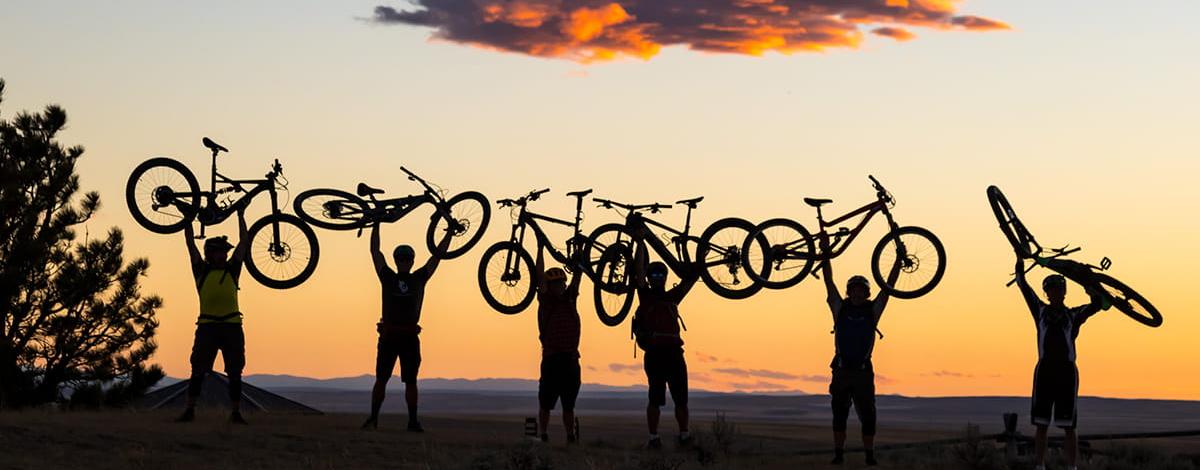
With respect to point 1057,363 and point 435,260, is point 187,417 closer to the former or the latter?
point 435,260

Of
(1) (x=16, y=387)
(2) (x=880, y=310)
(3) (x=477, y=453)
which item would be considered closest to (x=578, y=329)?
(3) (x=477, y=453)

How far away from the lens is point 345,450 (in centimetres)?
1945

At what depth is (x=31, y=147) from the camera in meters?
30.5

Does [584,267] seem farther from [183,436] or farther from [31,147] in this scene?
[31,147]

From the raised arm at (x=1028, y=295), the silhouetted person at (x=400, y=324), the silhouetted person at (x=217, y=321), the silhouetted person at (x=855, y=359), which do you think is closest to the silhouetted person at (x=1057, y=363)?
the raised arm at (x=1028, y=295)

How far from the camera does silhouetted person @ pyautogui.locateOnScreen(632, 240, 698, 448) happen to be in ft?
70.7

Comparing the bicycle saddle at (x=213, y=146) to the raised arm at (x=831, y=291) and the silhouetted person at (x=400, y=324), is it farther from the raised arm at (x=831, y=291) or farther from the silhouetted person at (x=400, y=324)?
the raised arm at (x=831, y=291)

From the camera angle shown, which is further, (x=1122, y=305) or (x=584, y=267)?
(x=584, y=267)

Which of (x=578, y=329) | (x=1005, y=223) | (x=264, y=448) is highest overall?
(x=1005, y=223)

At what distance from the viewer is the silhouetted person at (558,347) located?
70.3 ft

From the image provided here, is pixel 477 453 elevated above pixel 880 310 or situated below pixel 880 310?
below

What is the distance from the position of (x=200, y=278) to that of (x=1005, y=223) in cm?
1131

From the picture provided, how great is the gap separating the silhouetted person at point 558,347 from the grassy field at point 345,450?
584 millimetres

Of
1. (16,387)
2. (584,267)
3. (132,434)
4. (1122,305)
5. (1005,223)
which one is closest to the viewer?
(132,434)
